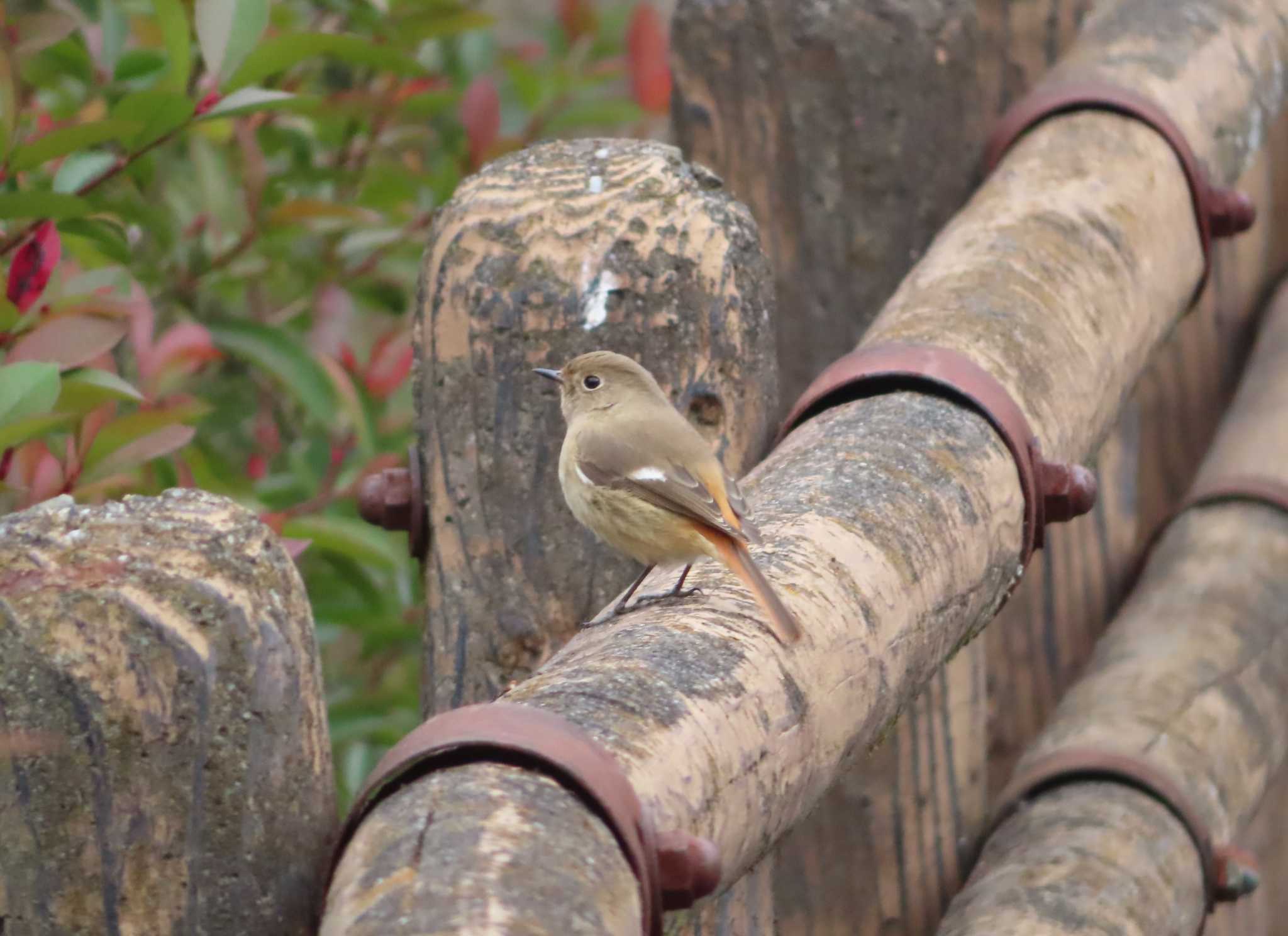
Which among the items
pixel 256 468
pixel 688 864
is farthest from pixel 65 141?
pixel 688 864

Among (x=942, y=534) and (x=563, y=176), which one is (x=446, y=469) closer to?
(x=563, y=176)

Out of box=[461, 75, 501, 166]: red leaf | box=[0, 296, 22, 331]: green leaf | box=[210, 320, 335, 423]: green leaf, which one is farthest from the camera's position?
box=[461, 75, 501, 166]: red leaf

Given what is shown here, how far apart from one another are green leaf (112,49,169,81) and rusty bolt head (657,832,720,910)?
6.77 feet

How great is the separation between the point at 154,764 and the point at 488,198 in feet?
3.56

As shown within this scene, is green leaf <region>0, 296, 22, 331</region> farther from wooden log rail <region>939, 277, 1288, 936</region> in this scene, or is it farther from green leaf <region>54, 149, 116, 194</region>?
wooden log rail <region>939, 277, 1288, 936</region>

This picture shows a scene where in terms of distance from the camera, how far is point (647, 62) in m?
4.38

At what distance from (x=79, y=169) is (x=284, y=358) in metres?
0.75

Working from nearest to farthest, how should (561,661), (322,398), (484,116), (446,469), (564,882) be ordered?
(564,882) < (561,661) < (446,469) < (322,398) < (484,116)

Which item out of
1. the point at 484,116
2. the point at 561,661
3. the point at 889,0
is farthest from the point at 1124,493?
the point at 561,661

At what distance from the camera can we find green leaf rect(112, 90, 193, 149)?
2564 mm

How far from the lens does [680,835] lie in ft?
4.63

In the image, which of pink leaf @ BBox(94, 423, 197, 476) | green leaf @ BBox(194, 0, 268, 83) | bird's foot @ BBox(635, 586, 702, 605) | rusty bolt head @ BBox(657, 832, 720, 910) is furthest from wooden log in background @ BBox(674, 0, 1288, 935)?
rusty bolt head @ BBox(657, 832, 720, 910)

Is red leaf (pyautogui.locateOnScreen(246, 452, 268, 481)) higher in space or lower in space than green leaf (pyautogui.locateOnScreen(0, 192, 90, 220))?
lower

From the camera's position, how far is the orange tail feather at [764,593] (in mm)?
1770
